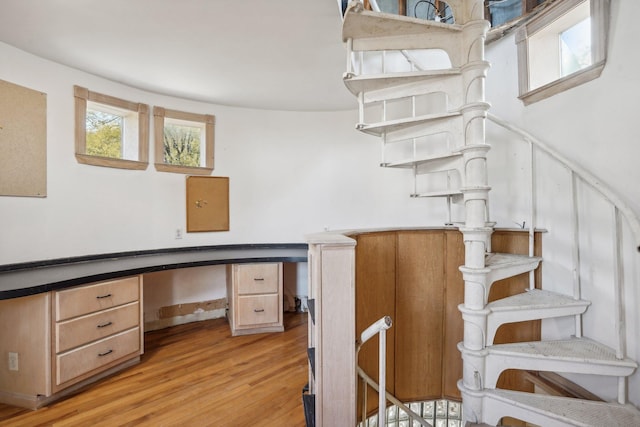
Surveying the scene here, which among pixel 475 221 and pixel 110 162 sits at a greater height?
pixel 110 162

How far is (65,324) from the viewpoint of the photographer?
1.99 meters

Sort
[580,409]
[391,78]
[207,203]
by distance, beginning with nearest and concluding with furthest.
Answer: [580,409], [391,78], [207,203]

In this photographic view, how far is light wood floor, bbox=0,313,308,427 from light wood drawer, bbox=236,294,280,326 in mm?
176

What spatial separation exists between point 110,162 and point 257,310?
205 cm

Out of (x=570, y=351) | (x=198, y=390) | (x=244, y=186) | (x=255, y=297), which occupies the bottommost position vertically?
(x=198, y=390)

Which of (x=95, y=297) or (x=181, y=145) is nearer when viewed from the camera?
(x=95, y=297)

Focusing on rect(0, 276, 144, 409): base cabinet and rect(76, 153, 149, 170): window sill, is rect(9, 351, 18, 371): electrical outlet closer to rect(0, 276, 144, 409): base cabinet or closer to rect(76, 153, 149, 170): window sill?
rect(0, 276, 144, 409): base cabinet

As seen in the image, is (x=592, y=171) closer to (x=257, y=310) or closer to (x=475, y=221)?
(x=475, y=221)

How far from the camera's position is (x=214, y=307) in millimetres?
3586

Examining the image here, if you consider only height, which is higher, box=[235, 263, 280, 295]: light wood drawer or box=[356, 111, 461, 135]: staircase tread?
box=[356, 111, 461, 135]: staircase tread

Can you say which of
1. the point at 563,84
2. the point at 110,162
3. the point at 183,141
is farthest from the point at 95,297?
the point at 563,84

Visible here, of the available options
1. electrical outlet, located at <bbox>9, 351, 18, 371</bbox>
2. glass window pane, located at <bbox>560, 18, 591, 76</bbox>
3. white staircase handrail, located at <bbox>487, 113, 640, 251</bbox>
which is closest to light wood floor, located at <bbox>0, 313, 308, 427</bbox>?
electrical outlet, located at <bbox>9, 351, 18, 371</bbox>

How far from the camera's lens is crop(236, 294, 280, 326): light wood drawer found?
3008mm

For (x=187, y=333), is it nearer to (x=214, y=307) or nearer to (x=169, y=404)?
(x=214, y=307)
